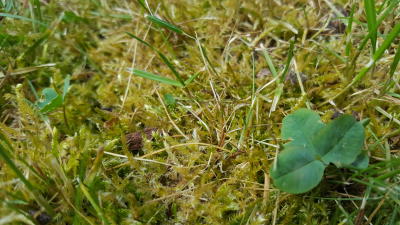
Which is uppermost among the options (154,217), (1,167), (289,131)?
(289,131)

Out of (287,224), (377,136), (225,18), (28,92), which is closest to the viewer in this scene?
(287,224)

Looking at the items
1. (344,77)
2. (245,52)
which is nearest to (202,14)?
(245,52)

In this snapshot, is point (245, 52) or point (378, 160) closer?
point (378, 160)

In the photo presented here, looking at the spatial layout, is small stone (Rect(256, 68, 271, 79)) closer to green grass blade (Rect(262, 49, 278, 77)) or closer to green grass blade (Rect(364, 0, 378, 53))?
green grass blade (Rect(262, 49, 278, 77))

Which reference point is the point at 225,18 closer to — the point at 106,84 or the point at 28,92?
the point at 106,84

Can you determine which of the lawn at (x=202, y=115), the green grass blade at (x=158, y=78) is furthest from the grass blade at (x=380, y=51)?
the green grass blade at (x=158, y=78)

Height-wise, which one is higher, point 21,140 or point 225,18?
point 225,18

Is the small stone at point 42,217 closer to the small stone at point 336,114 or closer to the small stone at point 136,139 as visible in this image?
the small stone at point 136,139

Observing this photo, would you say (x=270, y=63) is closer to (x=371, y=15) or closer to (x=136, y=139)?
(x=371, y=15)
